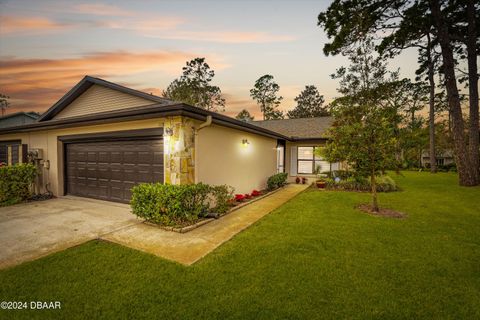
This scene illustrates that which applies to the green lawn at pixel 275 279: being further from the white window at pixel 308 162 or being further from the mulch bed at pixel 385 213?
the white window at pixel 308 162

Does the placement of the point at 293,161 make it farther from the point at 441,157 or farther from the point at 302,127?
the point at 441,157

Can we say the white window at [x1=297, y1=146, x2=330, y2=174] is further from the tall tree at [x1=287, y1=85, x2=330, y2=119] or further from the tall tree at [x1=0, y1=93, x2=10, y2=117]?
A: the tall tree at [x1=0, y1=93, x2=10, y2=117]

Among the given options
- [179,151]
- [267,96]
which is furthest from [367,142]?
[267,96]

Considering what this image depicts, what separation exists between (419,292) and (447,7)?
2047 cm

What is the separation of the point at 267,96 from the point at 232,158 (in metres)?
36.4

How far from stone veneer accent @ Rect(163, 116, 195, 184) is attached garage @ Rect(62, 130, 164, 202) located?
0.63 metres

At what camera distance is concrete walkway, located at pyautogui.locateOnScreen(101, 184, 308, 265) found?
156 inches

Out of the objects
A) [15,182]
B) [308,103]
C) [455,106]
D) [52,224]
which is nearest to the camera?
[52,224]

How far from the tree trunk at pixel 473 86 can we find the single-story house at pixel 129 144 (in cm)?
1357

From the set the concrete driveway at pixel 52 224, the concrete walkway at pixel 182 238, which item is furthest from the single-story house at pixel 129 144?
the concrete walkway at pixel 182 238

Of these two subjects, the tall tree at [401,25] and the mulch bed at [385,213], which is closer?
the mulch bed at [385,213]

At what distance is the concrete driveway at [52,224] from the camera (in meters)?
4.05

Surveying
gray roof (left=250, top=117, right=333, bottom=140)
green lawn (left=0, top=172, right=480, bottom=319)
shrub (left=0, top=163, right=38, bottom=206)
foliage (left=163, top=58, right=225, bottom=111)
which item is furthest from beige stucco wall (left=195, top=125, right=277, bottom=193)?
foliage (left=163, top=58, right=225, bottom=111)

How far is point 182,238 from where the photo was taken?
4680 mm
